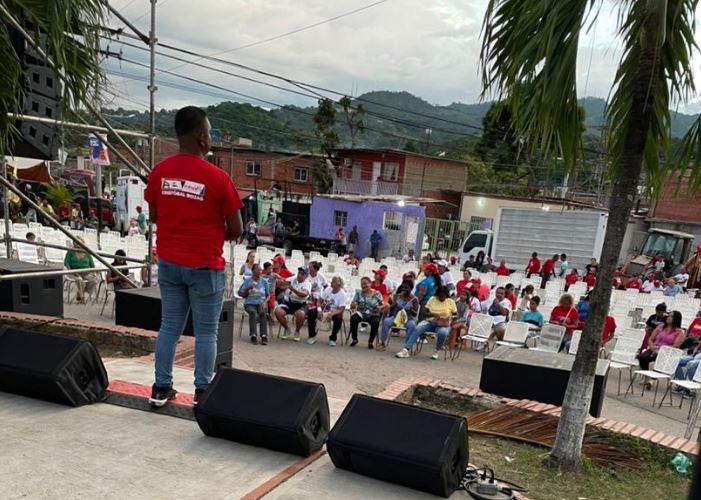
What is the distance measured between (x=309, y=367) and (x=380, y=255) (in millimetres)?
17429

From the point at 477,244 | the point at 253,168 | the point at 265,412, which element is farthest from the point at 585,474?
the point at 253,168

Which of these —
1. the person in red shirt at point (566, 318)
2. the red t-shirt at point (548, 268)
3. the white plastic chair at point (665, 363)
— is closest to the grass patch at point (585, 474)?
the white plastic chair at point (665, 363)

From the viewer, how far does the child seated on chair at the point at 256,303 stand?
30.2 feet

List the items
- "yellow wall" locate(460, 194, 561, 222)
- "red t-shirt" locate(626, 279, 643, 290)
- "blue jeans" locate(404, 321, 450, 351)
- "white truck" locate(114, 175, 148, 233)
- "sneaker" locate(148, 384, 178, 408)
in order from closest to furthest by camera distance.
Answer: "sneaker" locate(148, 384, 178, 408) → "blue jeans" locate(404, 321, 450, 351) → "red t-shirt" locate(626, 279, 643, 290) → "white truck" locate(114, 175, 148, 233) → "yellow wall" locate(460, 194, 561, 222)

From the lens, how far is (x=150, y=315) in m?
5.42

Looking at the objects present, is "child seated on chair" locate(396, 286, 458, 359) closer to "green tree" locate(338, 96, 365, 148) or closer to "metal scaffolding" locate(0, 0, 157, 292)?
"metal scaffolding" locate(0, 0, 157, 292)

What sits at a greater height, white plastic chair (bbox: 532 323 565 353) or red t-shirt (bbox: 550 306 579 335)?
red t-shirt (bbox: 550 306 579 335)

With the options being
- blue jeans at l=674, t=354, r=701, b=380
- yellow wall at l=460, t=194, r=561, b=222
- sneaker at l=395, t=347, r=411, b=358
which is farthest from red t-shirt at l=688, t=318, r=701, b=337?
yellow wall at l=460, t=194, r=561, b=222

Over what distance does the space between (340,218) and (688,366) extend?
19.5 metres

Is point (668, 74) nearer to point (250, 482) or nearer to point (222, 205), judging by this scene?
point (222, 205)

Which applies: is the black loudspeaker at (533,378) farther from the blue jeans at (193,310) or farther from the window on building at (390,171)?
the window on building at (390,171)

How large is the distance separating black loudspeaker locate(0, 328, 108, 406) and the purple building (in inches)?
855

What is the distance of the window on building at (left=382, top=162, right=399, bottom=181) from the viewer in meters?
39.4

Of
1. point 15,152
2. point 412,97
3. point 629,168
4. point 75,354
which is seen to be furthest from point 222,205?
point 412,97
